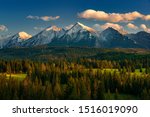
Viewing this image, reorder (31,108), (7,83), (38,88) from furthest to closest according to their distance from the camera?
(7,83)
(38,88)
(31,108)

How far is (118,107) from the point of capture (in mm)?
63625

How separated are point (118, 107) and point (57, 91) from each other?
87.5 metres

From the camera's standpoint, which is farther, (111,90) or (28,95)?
(111,90)

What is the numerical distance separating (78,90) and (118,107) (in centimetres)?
8633

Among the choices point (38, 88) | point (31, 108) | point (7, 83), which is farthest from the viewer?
point (7, 83)

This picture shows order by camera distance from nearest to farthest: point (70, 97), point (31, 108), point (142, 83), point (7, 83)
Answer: point (31, 108) < point (70, 97) < point (7, 83) < point (142, 83)

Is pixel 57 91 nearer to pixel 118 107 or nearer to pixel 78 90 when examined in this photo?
pixel 78 90

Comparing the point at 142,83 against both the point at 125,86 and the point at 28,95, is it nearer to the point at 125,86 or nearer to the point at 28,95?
the point at 125,86

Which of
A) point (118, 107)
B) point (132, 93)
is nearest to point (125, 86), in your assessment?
point (132, 93)

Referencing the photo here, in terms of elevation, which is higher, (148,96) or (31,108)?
(31,108)

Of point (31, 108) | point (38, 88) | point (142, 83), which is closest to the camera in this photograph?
point (31, 108)

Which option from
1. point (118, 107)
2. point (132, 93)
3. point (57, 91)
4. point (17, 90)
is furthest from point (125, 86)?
point (118, 107)

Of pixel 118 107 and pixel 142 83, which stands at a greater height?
pixel 118 107

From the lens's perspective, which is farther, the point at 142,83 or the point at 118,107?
the point at 142,83
